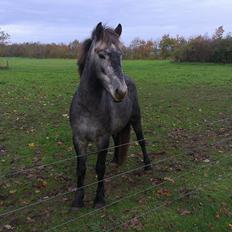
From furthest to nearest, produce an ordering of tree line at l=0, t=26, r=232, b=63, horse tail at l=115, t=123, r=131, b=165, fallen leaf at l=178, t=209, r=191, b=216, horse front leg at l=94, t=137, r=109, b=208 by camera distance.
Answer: tree line at l=0, t=26, r=232, b=63 < horse tail at l=115, t=123, r=131, b=165 < fallen leaf at l=178, t=209, r=191, b=216 < horse front leg at l=94, t=137, r=109, b=208

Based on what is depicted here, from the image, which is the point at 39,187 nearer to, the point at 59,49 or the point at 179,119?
the point at 179,119

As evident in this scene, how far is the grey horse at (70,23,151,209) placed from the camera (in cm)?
524

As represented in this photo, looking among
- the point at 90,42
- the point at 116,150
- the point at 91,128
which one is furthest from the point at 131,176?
the point at 90,42

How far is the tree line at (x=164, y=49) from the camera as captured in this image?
4066 centimetres

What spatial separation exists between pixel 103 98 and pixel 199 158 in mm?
3314

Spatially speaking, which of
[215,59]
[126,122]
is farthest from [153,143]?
[215,59]

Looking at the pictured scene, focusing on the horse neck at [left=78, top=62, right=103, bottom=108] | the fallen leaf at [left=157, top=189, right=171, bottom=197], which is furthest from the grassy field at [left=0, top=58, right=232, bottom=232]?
the horse neck at [left=78, top=62, right=103, bottom=108]

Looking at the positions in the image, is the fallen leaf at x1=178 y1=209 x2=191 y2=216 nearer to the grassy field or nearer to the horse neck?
the grassy field

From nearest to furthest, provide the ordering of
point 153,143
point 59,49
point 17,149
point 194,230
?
point 194,230 < point 17,149 < point 153,143 < point 59,49

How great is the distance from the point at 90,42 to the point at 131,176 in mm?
2709

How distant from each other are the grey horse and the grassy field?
46 cm

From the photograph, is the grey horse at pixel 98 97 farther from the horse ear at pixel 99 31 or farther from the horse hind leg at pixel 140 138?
the horse hind leg at pixel 140 138

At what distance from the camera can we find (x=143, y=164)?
8.11m

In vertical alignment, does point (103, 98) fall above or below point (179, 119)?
above
